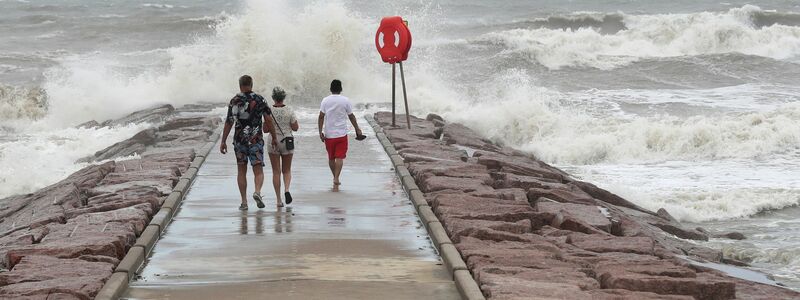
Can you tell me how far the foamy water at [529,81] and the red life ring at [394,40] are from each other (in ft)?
11.3

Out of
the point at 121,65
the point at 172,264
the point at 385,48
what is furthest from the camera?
the point at 121,65

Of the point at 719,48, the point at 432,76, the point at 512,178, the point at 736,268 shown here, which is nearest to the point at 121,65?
the point at 432,76

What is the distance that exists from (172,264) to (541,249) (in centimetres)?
282

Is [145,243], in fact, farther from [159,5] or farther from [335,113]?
[159,5]

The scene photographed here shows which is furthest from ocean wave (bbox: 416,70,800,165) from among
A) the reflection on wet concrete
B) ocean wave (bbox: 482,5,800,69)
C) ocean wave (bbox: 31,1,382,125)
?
ocean wave (bbox: 482,5,800,69)

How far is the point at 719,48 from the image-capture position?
121 feet

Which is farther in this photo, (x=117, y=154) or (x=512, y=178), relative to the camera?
(x=117, y=154)

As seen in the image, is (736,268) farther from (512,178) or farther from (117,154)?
(117,154)

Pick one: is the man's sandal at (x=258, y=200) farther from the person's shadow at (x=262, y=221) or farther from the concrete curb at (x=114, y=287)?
the concrete curb at (x=114, y=287)

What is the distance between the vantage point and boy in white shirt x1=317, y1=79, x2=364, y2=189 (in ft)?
40.6

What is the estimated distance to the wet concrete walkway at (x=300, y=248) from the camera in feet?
25.4

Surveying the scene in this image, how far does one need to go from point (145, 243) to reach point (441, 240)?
2.28 meters

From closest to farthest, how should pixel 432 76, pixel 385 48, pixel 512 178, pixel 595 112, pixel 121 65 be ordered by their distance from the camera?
1. pixel 512 178
2. pixel 385 48
3. pixel 595 112
4. pixel 432 76
5. pixel 121 65

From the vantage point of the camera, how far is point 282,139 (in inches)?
451
